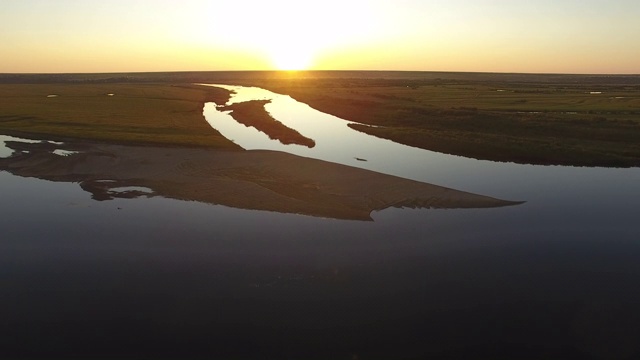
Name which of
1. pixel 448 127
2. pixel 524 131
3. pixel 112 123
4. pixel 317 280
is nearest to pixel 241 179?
pixel 317 280

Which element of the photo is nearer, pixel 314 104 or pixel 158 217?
pixel 158 217

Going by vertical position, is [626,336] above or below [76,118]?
below

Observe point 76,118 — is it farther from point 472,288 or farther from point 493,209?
point 472,288

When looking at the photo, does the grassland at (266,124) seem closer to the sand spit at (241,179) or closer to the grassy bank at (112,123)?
the grassy bank at (112,123)

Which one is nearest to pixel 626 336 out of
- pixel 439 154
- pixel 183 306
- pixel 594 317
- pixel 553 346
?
pixel 594 317

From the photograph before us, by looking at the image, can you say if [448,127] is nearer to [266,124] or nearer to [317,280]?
[266,124]

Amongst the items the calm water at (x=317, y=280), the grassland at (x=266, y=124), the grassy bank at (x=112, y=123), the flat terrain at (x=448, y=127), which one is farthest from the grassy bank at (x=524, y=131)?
the grassy bank at (x=112, y=123)
